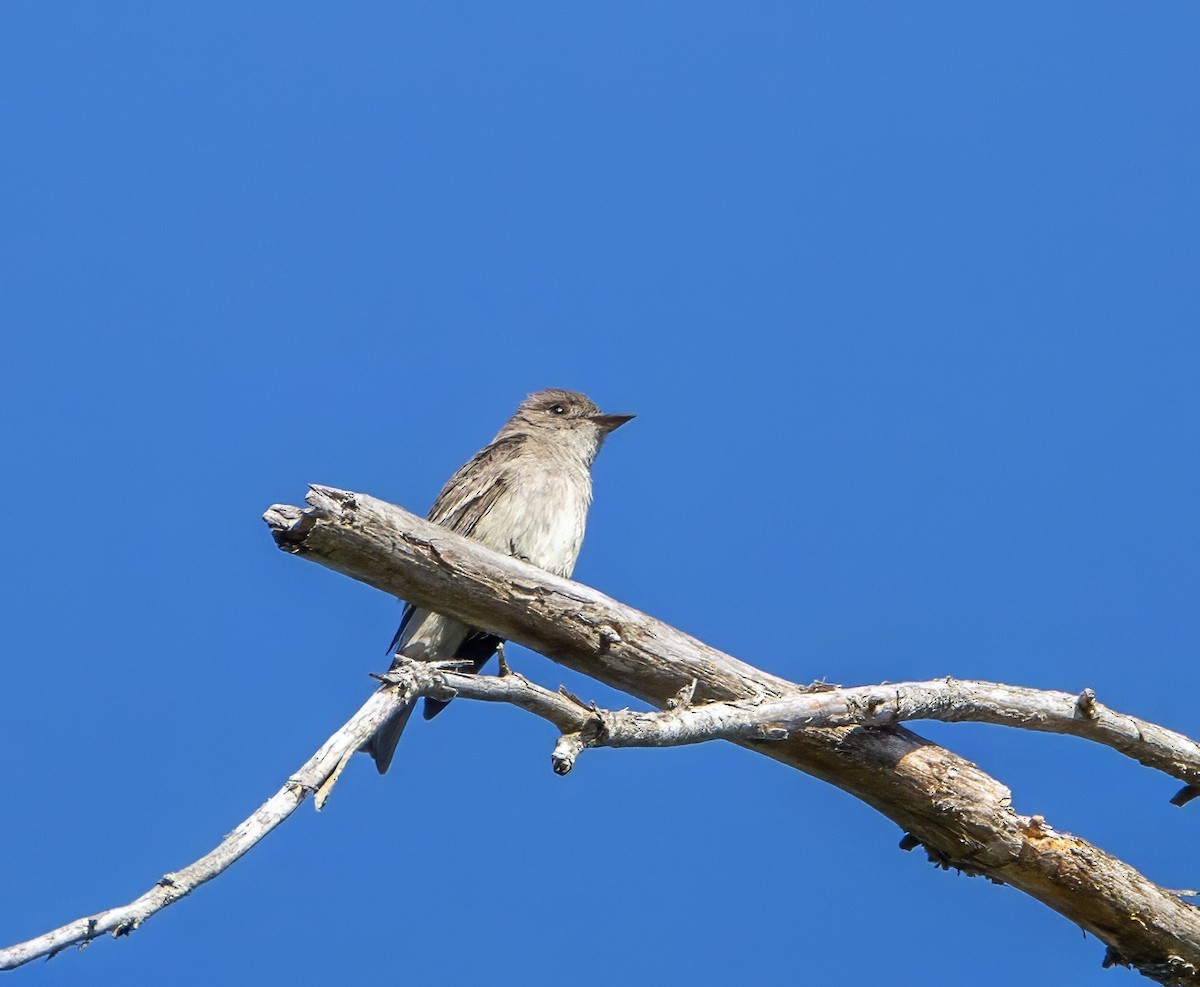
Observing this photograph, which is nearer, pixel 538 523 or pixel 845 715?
pixel 845 715

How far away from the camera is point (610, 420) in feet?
30.0

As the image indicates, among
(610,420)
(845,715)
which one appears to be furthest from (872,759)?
(610,420)

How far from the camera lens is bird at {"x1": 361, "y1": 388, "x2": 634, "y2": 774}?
25.0 ft

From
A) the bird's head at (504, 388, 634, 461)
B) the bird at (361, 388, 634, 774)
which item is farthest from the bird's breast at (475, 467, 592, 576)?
the bird's head at (504, 388, 634, 461)

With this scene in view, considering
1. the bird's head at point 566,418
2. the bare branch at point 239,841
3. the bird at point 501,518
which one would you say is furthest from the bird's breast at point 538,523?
the bare branch at point 239,841

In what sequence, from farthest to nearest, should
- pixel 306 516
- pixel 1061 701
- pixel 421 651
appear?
pixel 421 651 < pixel 1061 701 < pixel 306 516

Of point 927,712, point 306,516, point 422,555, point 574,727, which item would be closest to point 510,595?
point 422,555

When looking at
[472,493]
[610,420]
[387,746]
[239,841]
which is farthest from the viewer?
[610,420]

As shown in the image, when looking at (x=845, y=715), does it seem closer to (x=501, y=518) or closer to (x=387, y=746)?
(x=387, y=746)

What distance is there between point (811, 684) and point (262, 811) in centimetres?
252

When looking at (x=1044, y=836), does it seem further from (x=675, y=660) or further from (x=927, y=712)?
(x=675, y=660)

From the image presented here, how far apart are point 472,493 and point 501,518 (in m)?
0.34

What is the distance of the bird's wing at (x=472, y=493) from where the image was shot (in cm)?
800

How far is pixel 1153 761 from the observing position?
6.05 metres
